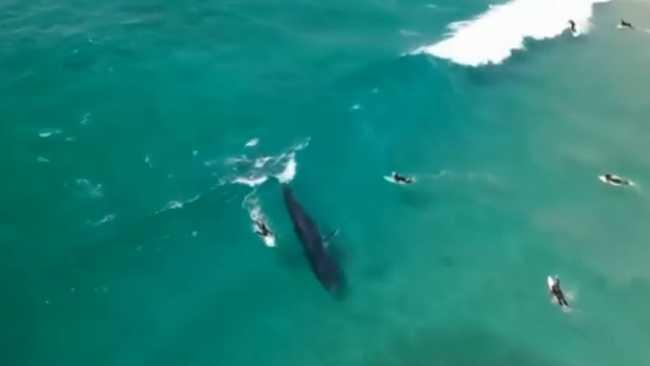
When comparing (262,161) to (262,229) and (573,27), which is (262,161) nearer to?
(262,229)

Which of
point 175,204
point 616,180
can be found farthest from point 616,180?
point 175,204

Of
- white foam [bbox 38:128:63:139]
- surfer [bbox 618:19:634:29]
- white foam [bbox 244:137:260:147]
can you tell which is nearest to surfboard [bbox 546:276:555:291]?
white foam [bbox 244:137:260:147]

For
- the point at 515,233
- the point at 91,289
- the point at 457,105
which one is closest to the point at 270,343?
the point at 91,289

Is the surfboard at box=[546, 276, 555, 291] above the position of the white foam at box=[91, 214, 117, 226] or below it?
below

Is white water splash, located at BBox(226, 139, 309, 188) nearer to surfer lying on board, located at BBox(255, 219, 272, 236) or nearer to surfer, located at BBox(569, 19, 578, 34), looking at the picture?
surfer lying on board, located at BBox(255, 219, 272, 236)

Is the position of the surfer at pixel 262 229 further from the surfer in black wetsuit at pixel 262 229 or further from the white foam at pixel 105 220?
the white foam at pixel 105 220

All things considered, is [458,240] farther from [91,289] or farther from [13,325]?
[13,325]

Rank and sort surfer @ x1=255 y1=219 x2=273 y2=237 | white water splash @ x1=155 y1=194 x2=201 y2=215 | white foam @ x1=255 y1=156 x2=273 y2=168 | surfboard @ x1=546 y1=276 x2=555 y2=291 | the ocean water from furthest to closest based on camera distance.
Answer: white foam @ x1=255 y1=156 x2=273 y2=168
white water splash @ x1=155 y1=194 x2=201 y2=215
surfer @ x1=255 y1=219 x2=273 y2=237
surfboard @ x1=546 y1=276 x2=555 y2=291
the ocean water

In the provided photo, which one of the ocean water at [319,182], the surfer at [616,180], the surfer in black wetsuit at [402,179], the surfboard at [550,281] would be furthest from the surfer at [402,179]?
the surfer at [616,180]
